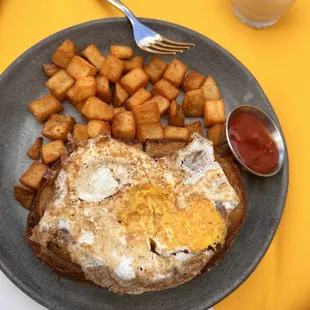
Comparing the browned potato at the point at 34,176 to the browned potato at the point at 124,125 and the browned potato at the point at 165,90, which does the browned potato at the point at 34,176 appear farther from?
the browned potato at the point at 165,90

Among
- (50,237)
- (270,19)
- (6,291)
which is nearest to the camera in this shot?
(50,237)

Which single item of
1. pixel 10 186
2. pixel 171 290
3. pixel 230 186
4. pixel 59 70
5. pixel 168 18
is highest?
pixel 168 18

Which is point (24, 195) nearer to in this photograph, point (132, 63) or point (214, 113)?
point (132, 63)

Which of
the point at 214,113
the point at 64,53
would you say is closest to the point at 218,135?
the point at 214,113

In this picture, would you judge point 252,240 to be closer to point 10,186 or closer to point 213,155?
point 213,155

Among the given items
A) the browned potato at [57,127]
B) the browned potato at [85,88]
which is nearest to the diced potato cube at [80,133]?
the browned potato at [57,127]

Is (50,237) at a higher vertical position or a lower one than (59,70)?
lower

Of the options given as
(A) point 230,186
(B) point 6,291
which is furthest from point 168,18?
(B) point 6,291
